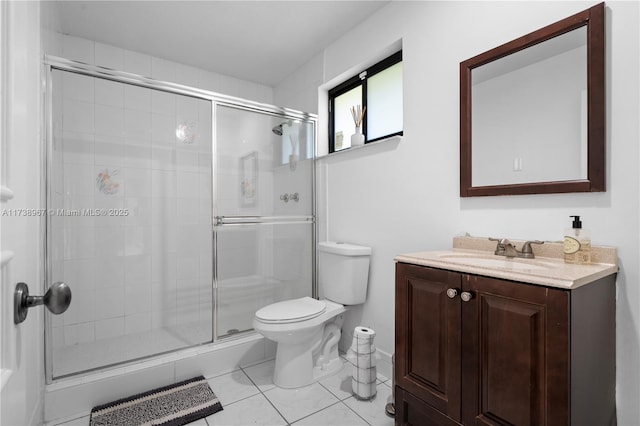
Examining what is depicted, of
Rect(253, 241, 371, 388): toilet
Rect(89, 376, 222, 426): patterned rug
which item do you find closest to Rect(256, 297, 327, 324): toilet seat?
Rect(253, 241, 371, 388): toilet

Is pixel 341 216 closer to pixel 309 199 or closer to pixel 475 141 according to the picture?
pixel 309 199

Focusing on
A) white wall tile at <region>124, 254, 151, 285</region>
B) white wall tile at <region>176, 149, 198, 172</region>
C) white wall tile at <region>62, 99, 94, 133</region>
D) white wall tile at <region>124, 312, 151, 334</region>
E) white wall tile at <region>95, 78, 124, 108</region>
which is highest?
white wall tile at <region>95, 78, 124, 108</region>

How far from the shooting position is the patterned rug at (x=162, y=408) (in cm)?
160

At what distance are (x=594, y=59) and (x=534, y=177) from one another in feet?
1.55

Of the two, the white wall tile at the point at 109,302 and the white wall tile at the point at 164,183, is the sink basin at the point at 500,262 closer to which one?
the white wall tile at the point at 164,183

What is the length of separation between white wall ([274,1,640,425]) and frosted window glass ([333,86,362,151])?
0.64ft

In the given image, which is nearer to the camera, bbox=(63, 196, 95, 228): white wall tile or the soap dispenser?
the soap dispenser

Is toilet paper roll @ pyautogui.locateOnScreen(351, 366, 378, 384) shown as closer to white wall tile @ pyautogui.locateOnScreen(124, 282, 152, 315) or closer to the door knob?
the door knob

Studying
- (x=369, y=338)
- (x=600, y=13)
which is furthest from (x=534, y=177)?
(x=369, y=338)

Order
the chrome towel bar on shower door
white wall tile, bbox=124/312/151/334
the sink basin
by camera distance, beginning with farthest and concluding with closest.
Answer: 1. white wall tile, bbox=124/312/151/334
2. the chrome towel bar on shower door
3. the sink basin

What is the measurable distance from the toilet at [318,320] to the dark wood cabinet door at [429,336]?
2.20 ft

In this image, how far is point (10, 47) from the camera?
1.89 ft

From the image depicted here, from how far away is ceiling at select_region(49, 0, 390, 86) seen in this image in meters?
2.07

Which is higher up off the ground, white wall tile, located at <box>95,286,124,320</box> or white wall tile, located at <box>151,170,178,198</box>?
white wall tile, located at <box>151,170,178,198</box>
